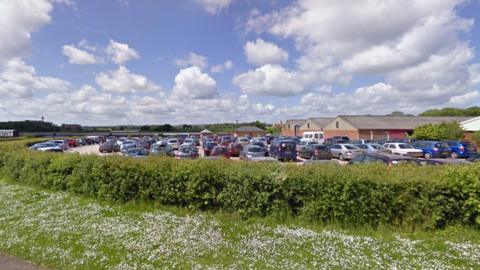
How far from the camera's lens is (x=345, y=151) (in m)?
21.3

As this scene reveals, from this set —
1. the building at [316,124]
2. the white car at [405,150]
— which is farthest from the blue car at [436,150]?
the building at [316,124]

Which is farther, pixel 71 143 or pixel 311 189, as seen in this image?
pixel 71 143

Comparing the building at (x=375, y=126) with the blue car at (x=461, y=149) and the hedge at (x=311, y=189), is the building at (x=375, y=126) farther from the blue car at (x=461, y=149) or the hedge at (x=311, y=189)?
the hedge at (x=311, y=189)

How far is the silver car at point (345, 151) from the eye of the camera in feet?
68.3

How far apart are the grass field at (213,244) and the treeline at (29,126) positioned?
109 meters

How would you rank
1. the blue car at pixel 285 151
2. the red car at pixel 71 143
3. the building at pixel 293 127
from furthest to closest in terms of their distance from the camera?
the building at pixel 293 127
the red car at pixel 71 143
the blue car at pixel 285 151

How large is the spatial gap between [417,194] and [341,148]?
1769 centimetres

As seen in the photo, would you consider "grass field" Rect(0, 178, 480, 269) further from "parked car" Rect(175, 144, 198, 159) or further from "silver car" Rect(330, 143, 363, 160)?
"silver car" Rect(330, 143, 363, 160)

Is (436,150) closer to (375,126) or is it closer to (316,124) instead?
(375,126)

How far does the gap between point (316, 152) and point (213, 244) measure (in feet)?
60.1

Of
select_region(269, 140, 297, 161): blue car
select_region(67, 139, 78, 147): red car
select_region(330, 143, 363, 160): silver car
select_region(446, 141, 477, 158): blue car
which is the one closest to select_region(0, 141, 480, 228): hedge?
select_region(269, 140, 297, 161): blue car

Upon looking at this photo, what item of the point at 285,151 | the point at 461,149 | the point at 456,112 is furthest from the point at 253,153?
the point at 456,112

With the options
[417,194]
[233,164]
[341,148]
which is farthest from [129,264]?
[341,148]

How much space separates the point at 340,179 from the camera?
518 centimetres
